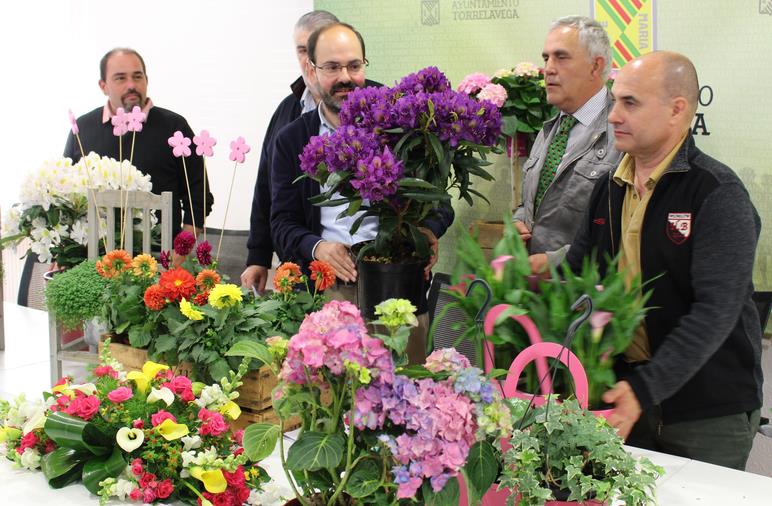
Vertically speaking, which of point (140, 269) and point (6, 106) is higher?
point (6, 106)

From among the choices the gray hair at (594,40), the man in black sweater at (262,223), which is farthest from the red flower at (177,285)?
the gray hair at (594,40)

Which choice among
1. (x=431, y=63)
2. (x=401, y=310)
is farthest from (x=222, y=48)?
(x=401, y=310)

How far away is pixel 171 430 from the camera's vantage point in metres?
A: 1.47

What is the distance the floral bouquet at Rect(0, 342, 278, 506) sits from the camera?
1429 millimetres

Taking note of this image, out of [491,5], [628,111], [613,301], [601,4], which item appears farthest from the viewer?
[491,5]

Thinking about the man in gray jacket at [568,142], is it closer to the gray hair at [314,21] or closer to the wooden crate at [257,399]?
the gray hair at [314,21]

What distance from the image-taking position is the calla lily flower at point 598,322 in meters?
1.54

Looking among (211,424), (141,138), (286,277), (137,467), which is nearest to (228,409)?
(211,424)

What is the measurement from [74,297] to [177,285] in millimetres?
380

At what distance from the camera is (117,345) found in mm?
2145

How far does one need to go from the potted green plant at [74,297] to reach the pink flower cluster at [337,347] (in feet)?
4.15

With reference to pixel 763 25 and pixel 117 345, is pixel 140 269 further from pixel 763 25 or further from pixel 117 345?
pixel 763 25

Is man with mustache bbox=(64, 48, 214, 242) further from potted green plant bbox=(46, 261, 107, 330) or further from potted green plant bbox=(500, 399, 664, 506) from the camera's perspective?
potted green plant bbox=(500, 399, 664, 506)

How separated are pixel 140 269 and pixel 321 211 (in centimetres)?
61
